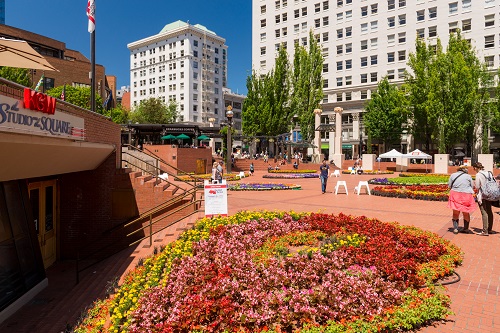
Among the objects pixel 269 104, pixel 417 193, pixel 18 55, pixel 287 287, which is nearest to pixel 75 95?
pixel 269 104

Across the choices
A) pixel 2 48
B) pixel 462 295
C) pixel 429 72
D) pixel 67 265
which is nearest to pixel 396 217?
pixel 462 295

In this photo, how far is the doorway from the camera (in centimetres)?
1155

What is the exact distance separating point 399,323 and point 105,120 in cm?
1099

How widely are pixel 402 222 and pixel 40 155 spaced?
11.0 m

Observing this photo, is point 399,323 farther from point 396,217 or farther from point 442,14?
point 442,14

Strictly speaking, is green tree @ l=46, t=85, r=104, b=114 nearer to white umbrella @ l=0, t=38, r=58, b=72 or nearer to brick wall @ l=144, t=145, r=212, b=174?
brick wall @ l=144, t=145, r=212, b=174

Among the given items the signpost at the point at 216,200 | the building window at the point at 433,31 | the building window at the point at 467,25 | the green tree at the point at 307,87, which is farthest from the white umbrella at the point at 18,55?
the building window at the point at 467,25

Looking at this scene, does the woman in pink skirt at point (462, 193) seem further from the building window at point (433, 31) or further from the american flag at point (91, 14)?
the building window at point (433, 31)

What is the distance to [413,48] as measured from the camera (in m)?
56.7

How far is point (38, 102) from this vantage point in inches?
285

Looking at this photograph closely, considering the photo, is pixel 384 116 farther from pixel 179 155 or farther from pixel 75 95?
pixel 75 95

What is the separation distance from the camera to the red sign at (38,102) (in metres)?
6.89

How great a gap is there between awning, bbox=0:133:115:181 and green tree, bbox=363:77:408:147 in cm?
4961

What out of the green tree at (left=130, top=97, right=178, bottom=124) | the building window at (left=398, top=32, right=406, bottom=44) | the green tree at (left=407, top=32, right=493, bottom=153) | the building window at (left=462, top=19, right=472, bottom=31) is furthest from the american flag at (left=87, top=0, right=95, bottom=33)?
the building window at (left=462, top=19, right=472, bottom=31)
